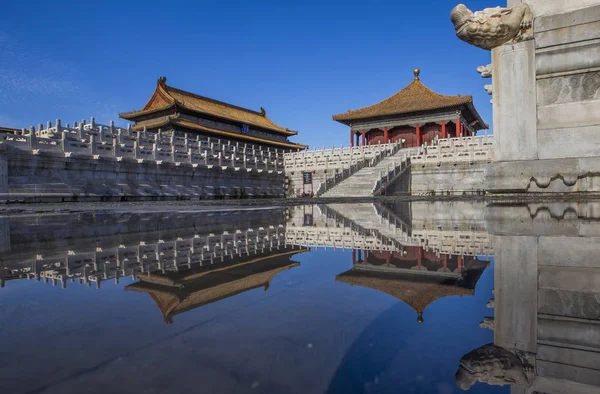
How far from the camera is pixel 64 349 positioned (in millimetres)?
1174

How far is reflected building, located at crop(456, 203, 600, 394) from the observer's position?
1027 mm

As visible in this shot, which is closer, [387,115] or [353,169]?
[353,169]

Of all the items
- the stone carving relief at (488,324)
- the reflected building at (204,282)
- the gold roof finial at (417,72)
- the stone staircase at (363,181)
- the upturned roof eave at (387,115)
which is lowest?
the stone carving relief at (488,324)

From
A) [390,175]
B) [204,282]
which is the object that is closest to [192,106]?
[390,175]

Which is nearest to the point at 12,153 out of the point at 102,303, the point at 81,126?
Result: the point at 81,126

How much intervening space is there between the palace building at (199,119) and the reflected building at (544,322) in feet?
83.0

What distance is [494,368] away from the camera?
1063mm

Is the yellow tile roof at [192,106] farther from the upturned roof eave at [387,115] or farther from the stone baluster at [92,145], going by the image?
the stone baluster at [92,145]

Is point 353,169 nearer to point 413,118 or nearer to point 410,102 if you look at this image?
point 413,118

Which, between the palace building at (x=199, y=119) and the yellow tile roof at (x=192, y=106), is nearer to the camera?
the palace building at (x=199, y=119)

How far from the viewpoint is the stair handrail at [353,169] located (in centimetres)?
2056

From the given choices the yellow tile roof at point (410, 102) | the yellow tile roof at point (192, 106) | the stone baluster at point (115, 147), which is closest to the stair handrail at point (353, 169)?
the yellow tile roof at point (410, 102)

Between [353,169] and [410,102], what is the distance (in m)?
12.2

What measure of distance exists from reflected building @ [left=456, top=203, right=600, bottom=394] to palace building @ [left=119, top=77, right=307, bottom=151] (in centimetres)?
2529
